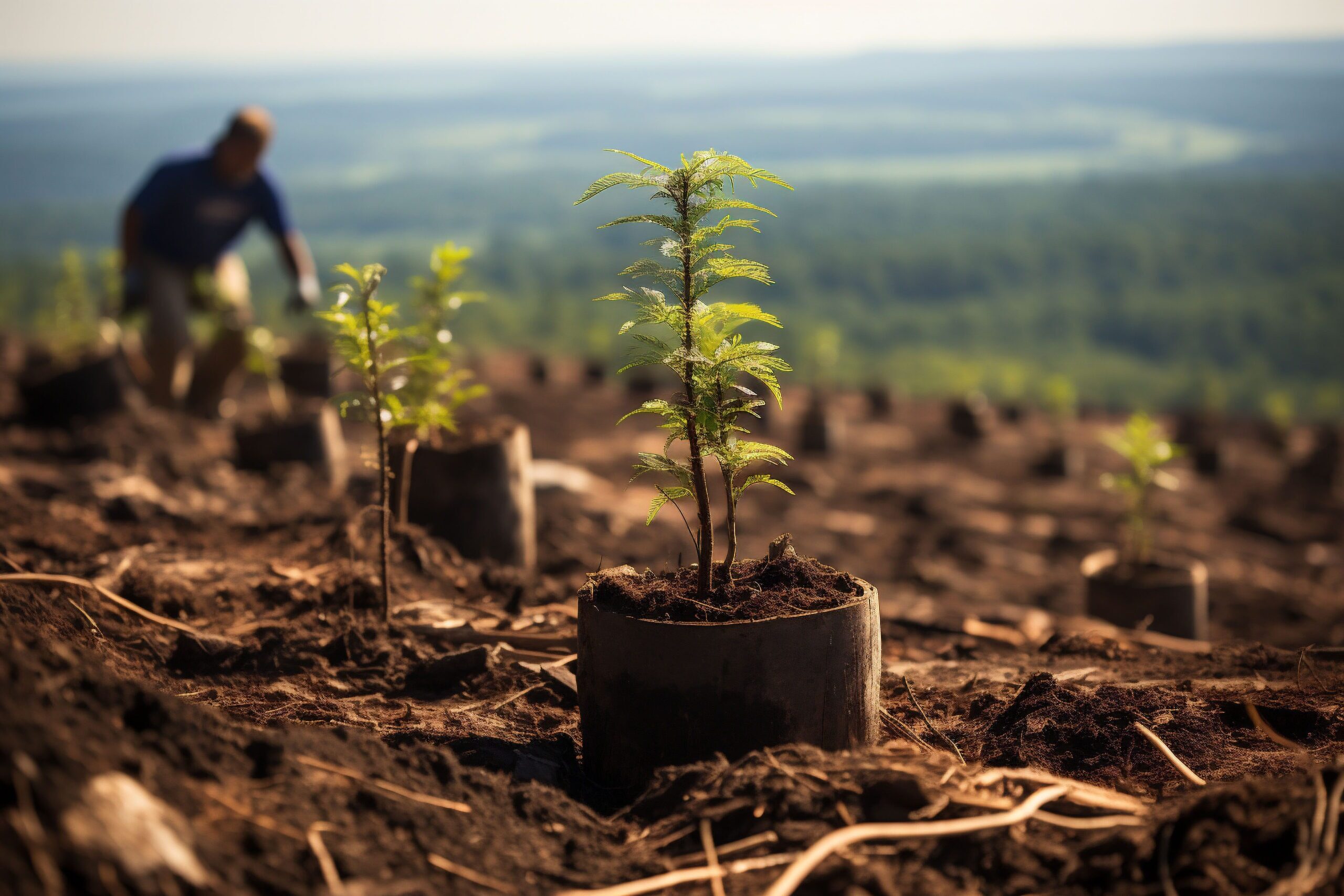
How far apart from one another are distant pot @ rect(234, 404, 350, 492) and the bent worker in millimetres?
1108

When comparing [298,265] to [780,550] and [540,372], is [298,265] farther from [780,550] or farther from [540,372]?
[540,372]

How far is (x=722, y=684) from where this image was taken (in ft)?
9.16

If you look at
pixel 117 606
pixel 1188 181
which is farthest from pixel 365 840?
pixel 1188 181

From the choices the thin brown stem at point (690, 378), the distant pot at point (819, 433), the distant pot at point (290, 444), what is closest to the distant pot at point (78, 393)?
the distant pot at point (290, 444)

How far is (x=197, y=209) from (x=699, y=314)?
6830 mm

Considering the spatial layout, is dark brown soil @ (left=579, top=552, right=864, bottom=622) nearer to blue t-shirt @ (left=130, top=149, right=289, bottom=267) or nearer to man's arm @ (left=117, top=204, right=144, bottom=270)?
blue t-shirt @ (left=130, top=149, right=289, bottom=267)

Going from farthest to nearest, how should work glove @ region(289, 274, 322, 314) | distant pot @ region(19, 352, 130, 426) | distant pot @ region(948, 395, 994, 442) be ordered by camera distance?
1. distant pot @ region(948, 395, 994, 442)
2. distant pot @ region(19, 352, 130, 426)
3. work glove @ region(289, 274, 322, 314)

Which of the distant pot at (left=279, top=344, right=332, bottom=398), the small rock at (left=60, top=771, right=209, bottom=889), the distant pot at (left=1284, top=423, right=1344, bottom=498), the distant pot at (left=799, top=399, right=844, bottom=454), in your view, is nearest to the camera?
the small rock at (left=60, top=771, right=209, bottom=889)

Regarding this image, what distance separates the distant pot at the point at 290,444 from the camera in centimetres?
741

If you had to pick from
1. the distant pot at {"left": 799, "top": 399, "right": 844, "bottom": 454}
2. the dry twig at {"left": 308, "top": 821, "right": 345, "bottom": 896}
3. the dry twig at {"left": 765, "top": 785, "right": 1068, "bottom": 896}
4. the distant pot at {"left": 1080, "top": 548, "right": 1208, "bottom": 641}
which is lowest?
the distant pot at {"left": 799, "top": 399, "right": 844, "bottom": 454}

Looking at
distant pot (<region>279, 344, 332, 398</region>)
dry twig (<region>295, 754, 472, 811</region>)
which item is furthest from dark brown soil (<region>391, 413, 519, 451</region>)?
distant pot (<region>279, 344, 332, 398</region>)

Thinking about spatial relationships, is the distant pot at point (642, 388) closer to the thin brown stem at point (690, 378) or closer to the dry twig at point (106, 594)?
the dry twig at point (106, 594)

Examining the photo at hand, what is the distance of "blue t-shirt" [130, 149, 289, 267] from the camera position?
8250 mm

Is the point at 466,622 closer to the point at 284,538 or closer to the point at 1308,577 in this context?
the point at 284,538
